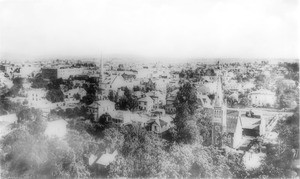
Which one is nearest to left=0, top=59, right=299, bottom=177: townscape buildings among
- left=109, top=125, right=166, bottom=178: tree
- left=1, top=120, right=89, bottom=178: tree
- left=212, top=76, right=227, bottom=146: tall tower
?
left=212, top=76, right=227, bottom=146: tall tower

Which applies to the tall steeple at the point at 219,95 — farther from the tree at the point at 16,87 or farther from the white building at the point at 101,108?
the tree at the point at 16,87

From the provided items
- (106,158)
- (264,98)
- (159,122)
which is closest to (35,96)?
(106,158)

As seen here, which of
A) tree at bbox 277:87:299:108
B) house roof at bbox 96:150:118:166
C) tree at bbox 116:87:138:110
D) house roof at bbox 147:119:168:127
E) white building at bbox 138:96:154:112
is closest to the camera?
tree at bbox 277:87:299:108

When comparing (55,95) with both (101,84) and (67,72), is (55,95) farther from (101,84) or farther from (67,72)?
(101,84)

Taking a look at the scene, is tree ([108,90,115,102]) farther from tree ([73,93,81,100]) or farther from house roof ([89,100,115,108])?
tree ([73,93,81,100])

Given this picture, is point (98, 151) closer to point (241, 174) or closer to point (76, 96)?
point (76, 96)

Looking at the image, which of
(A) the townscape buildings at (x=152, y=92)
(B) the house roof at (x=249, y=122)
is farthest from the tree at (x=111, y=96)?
(B) the house roof at (x=249, y=122)

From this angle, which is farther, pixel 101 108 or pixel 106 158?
pixel 101 108
